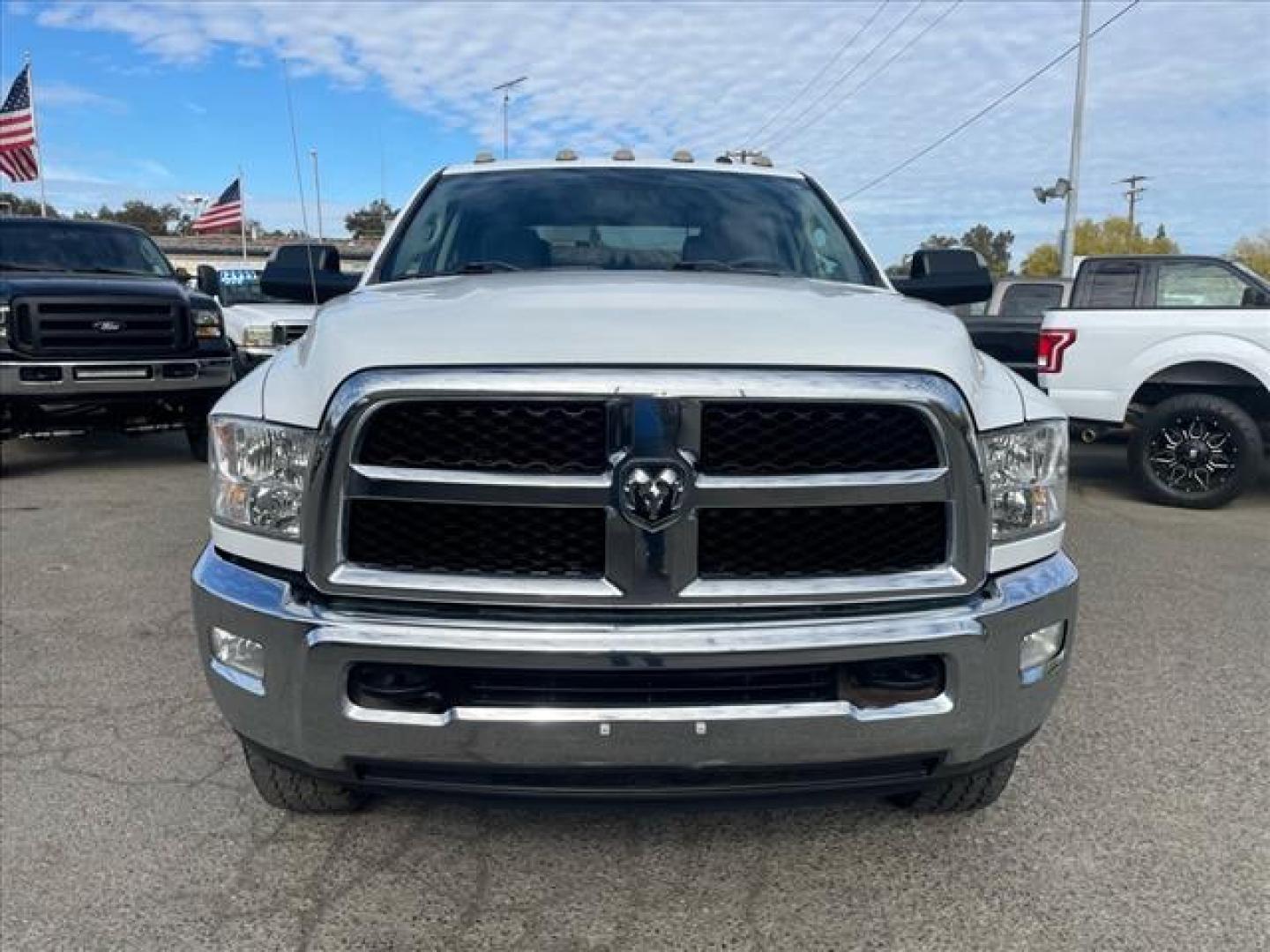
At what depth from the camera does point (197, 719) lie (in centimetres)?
355

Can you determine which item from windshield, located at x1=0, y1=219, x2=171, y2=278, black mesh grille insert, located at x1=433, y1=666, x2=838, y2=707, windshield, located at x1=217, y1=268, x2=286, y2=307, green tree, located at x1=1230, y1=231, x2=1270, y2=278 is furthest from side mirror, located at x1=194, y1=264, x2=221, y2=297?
green tree, located at x1=1230, y1=231, x2=1270, y2=278

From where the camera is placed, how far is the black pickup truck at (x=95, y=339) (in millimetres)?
7688

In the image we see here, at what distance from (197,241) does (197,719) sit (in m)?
46.5

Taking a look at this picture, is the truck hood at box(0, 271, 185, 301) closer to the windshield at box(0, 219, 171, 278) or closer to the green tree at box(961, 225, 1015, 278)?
the windshield at box(0, 219, 171, 278)

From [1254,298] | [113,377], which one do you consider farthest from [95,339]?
[1254,298]

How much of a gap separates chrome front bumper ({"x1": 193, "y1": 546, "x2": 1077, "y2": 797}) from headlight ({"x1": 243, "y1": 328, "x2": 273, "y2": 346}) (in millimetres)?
9279

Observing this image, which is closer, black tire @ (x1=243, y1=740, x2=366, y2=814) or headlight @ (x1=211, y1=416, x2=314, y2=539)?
headlight @ (x1=211, y1=416, x2=314, y2=539)

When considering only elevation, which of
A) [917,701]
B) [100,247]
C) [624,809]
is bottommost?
[624,809]

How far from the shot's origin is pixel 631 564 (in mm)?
2109

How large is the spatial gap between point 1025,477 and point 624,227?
6.21ft

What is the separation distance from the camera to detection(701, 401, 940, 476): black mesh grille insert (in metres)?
2.13

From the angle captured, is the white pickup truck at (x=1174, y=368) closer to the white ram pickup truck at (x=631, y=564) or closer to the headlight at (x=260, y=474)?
the white ram pickup truck at (x=631, y=564)

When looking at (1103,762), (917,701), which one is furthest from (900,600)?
(1103,762)

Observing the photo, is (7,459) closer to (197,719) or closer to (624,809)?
(197,719)
